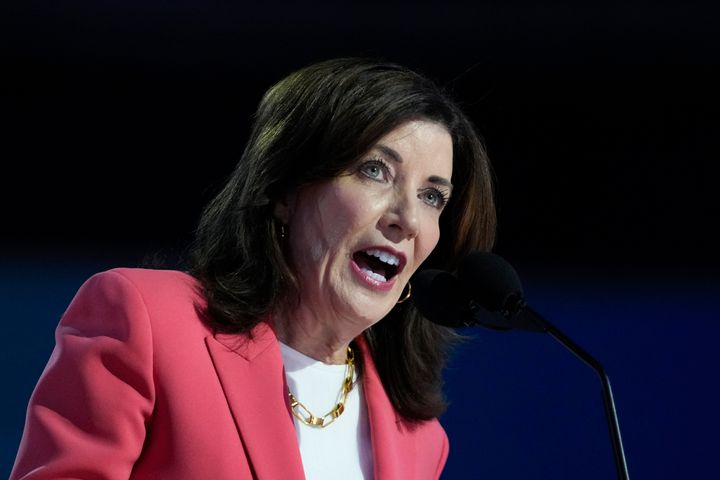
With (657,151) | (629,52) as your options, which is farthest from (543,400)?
(629,52)

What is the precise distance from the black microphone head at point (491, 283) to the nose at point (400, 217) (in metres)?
0.28

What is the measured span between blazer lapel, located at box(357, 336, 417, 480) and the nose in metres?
0.28

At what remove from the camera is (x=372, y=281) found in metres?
1.67

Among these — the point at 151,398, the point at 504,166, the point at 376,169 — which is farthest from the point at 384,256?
the point at 504,166

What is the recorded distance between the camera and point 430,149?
172cm

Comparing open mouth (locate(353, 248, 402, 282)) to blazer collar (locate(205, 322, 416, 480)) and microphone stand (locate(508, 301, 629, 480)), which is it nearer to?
blazer collar (locate(205, 322, 416, 480))

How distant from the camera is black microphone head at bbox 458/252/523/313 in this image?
1340 mm

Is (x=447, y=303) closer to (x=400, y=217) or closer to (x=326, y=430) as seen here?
(x=400, y=217)

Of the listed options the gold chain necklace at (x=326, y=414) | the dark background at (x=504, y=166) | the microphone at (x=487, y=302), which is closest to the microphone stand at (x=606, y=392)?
the microphone at (x=487, y=302)

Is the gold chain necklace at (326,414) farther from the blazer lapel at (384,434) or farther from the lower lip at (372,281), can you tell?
the lower lip at (372,281)

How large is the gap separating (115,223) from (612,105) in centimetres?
98

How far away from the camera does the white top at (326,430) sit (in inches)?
65.8

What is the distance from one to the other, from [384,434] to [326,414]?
0.10 meters

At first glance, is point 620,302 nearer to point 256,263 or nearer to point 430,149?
point 430,149
